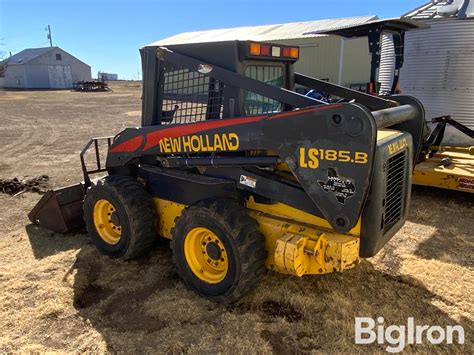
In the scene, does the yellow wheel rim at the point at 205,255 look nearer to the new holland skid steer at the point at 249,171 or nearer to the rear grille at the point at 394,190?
the new holland skid steer at the point at 249,171

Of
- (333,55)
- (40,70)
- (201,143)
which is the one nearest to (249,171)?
(201,143)

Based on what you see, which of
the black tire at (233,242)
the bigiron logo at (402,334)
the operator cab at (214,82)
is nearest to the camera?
the bigiron logo at (402,334)

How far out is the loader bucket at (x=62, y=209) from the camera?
530 centimetres

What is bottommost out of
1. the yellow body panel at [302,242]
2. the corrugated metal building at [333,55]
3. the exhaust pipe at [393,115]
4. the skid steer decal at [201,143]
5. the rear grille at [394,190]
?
the yellow body panel at [302,242]

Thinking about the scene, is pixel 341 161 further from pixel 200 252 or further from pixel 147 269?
pixel 147 269

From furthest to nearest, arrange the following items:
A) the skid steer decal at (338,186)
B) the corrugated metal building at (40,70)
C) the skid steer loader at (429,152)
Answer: the corrugated metal building at (40,70), the skid steer loader at (429,152), the skid steer decal at (338,186)

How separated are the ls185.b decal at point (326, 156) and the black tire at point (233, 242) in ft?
2.49

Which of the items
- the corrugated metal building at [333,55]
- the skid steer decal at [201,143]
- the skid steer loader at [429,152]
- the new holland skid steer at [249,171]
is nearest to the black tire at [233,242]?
the new holland skid steer at [249,171]

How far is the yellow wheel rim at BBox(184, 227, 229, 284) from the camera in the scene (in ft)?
12.2

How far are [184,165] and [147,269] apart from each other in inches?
49.7

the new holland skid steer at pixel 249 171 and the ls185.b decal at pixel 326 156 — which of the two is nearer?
the ls185.b decal at pixel 326 156

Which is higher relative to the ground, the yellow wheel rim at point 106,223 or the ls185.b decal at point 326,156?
the ls185.b decal at point 326,156

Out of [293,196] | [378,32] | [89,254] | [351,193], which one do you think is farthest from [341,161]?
[378,32]

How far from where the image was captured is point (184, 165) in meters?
3.98
